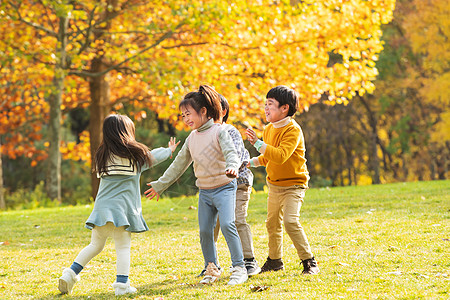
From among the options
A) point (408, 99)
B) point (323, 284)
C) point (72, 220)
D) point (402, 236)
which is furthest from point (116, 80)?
point (408, 99)

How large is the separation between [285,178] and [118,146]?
4.56 feet

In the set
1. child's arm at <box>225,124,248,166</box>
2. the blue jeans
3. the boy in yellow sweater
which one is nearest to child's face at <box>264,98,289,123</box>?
the boy in yellow sweater

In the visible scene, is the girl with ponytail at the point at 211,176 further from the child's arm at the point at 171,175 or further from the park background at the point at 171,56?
the park background at the point at 171,56

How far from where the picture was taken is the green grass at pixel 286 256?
419 cm

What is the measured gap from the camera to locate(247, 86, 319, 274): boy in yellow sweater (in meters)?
4.68

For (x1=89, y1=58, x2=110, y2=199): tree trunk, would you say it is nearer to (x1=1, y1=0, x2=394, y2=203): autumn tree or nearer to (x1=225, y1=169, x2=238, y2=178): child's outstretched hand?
(x1=1, y1=0, x2=394, y2=203): autumn tree

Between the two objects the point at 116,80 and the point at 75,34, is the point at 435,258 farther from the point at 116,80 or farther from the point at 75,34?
the point at 116,80

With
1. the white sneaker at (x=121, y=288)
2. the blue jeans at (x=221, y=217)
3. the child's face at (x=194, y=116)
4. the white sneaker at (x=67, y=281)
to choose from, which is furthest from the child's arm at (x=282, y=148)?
the white sneaker at (x=67, y=281)

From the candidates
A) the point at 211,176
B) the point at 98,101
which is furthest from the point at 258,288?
the point at 98,101

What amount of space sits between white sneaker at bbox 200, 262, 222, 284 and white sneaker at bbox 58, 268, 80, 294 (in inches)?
38.9

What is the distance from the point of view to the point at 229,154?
4.39m

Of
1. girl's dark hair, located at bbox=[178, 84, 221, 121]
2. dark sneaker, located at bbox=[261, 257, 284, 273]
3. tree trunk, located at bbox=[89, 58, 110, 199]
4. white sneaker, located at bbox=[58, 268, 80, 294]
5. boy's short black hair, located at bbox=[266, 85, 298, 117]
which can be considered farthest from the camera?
tree trunk, located at bbox=[89, 58, 110, 199]

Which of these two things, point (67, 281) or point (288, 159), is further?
point (288, 159)

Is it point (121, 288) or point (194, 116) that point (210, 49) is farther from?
point (121, 288)
